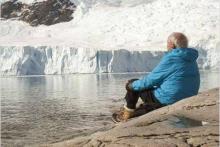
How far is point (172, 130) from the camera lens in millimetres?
3332

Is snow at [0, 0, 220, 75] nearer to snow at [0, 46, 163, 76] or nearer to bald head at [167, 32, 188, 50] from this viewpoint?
snow at [0, 46, 163, 76]

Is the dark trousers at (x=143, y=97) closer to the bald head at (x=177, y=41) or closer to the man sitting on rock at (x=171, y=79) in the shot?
the man sitting on rock at (x=171, y=79)

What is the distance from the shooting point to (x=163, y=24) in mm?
45844

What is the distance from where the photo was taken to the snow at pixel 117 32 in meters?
37.2

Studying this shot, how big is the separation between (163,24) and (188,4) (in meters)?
3.43

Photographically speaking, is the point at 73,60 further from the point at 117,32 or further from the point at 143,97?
the point at 143,97

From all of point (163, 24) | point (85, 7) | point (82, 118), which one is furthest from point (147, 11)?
point (82, 118)

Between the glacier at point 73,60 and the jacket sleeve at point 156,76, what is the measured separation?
104 feet

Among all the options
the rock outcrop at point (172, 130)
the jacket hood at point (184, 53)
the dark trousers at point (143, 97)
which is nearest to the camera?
the rock outcrop at point (172, 130)

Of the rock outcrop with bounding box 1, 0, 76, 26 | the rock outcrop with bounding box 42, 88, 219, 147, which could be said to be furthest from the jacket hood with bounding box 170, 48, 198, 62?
the rock outcrop with bounding box 1, 0, 76, 26

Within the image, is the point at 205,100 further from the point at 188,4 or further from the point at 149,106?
the point at 188,4

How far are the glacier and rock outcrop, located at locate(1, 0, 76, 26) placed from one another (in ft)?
60.3

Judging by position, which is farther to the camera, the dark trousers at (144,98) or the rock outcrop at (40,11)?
the rock outcrop at (40,11)

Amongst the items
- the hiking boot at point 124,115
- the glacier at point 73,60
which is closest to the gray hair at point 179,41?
the hiking boot at point 124,115
